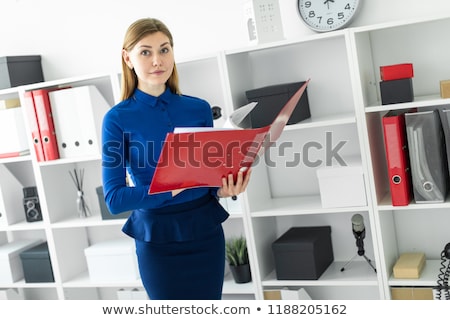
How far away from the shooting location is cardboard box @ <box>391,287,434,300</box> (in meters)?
2.86

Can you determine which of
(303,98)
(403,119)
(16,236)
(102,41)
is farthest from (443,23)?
(16,236)

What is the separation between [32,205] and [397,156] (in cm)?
209

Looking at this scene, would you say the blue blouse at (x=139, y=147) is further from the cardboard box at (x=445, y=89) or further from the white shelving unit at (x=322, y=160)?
the cardboard box at (x=445, y=89)

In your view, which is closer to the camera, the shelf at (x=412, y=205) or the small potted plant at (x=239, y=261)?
the shelf at (x=412, y=205)

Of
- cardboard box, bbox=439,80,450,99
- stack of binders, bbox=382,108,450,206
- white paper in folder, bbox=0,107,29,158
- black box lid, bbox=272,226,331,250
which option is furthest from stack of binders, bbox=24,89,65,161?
cardboard box, bbox=439,80,450,99

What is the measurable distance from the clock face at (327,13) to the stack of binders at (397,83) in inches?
13.2

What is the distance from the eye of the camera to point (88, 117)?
3.39 m

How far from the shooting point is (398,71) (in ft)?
8.91

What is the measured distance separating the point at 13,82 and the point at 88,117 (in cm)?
53

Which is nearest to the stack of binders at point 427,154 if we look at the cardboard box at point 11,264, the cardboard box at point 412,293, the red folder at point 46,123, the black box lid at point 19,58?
the cardboard box at point 412,293

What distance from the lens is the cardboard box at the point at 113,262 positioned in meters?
3.46

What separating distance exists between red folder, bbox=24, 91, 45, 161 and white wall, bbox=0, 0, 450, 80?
0.35m

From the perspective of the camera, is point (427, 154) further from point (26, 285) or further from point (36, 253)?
point (26, 285)
